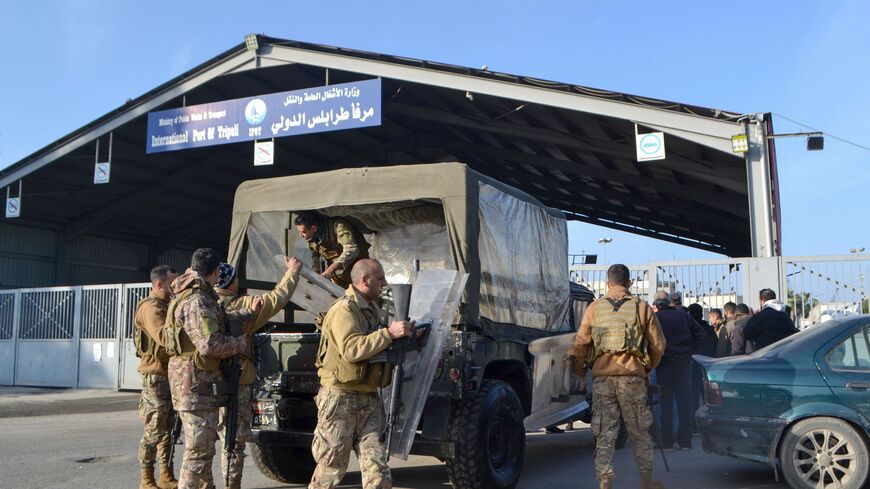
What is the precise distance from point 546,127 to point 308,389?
12.9 meters

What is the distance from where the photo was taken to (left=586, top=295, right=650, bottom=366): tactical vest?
5.48m

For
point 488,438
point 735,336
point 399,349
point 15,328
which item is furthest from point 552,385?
point 15,328

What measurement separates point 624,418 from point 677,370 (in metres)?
3.29

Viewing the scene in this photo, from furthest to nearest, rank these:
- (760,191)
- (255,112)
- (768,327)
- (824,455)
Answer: (255,112)
(760,191)
(768,327)
(824,455)

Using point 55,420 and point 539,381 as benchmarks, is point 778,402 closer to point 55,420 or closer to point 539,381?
point 539,381

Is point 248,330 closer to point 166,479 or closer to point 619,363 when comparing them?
point 166,479

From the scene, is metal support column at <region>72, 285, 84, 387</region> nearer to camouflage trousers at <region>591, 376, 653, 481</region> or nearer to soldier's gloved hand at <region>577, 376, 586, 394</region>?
soldier's gloved hand at <region>577, 376, 586, 394</region>

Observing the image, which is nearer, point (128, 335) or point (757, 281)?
point (757, 281)

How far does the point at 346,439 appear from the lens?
4.34 m

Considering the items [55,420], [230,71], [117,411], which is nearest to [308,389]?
[55,420]

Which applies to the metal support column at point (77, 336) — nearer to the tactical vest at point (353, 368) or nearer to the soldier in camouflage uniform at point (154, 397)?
the soldier in camouflage uniform at point (154, 397)

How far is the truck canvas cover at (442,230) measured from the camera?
6.10m

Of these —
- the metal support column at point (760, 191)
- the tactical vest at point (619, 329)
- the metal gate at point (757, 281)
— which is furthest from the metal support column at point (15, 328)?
the tactical vest at point (619, 329)

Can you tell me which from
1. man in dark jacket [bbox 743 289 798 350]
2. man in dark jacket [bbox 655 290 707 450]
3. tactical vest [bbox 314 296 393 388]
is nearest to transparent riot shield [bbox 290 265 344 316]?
tactical vest [bbox 314 296 393 388]
